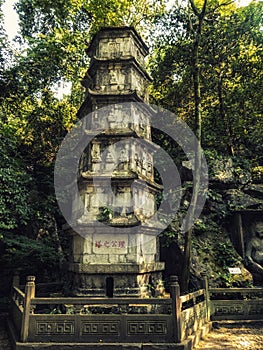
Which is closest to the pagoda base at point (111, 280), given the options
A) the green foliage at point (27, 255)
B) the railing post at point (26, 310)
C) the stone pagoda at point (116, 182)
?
the stone pagoda at point (116, 182)

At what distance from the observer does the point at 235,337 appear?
8070mm

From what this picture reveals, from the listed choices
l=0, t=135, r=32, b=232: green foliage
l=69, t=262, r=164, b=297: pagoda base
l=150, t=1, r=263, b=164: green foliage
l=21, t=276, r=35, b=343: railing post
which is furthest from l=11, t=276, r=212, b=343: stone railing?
l=150, t=1, r=263, b=164: green foliage

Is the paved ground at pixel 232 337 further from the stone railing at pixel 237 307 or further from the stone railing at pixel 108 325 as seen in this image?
the stone railing at pixel 108 325

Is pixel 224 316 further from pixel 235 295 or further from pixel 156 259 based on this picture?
pixel 156 259

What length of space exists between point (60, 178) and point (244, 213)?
8.12m

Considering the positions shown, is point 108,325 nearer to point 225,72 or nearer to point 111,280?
point 111,280

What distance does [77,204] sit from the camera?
1029 centimetres

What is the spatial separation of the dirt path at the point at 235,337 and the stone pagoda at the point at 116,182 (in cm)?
219

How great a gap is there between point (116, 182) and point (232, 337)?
542 centimetres

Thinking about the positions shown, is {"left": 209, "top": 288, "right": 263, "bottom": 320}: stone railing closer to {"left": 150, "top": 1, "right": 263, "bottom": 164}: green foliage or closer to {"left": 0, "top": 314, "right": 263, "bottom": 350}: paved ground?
{"left": 0, "top": 314, "right": 263, "bottom": 350}: paved ground

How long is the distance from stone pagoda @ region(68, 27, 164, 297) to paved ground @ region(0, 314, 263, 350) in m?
2.20

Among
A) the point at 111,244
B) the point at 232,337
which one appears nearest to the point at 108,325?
the point at 111,244

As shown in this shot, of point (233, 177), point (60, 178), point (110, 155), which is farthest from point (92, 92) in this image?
point (233, 177)

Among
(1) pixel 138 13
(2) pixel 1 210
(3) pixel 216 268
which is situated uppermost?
(1) pixel 138 13
